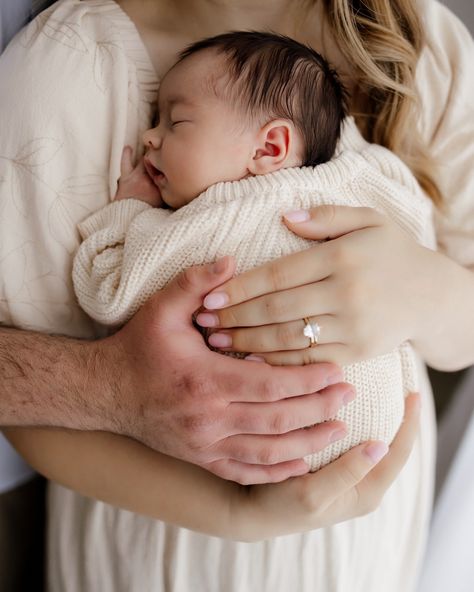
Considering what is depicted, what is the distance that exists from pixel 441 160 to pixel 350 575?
750 millimetres

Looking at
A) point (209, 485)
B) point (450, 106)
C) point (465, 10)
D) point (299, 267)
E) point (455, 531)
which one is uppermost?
point (465, 10)

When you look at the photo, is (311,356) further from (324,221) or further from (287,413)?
(324,221)

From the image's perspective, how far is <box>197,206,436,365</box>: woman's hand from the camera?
87cm

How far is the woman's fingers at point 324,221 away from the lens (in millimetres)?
903

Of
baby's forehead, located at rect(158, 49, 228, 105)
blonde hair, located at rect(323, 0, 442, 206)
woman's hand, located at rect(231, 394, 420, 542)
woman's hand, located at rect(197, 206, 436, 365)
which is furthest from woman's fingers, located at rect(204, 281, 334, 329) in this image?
blonde hair, located at rect(323, 0, 442, 206)

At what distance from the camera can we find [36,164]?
97 cm

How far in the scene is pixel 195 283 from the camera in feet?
2.81

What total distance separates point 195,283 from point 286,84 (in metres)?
0.35

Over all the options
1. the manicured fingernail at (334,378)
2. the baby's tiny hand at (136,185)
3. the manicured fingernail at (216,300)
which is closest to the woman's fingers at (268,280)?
the manicured fingernail at (216,300)

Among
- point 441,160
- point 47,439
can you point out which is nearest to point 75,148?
point 47,439

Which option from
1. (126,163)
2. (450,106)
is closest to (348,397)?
(126,163)

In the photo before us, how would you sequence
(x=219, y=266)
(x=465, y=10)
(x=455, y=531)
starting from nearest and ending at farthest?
1. (x=219, y=266)
2. (x=465, y=10)
3. (x=455, y=531)

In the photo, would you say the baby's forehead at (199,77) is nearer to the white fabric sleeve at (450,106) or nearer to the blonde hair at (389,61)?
the blonde hair at (389,61)

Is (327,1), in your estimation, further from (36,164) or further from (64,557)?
(64,557)
